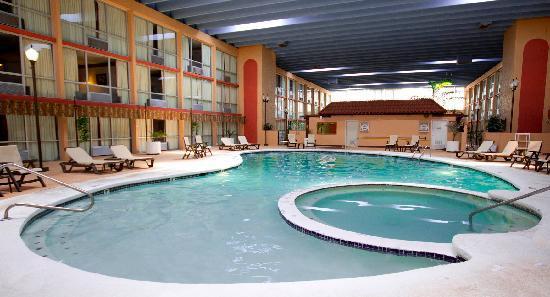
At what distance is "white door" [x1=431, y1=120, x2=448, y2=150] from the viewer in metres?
20.5

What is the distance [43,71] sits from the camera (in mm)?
12281

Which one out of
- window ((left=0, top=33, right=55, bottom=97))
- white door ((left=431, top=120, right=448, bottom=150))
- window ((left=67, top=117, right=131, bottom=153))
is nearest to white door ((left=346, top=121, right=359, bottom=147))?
white door ((left=431, top=120, right=448, bottom=150))

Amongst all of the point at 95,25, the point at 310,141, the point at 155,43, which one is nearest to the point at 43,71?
the point at 95,25

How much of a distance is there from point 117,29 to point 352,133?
51.6 ft

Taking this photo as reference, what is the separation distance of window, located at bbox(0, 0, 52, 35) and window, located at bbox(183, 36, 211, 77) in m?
7.84

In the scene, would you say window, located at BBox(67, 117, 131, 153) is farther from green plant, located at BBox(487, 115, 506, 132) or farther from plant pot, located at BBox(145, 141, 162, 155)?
green plant, located at BBox(487, 115, 506, 132)

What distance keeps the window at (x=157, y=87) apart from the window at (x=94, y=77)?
0.84 metres

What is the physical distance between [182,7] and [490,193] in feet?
49.4

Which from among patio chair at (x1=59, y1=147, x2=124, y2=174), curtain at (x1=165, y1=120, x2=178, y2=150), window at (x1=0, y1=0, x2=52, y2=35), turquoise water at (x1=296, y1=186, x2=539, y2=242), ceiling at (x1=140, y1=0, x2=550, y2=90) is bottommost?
turquoise water at (x1=296, y1=186, x2=539, y2=242)

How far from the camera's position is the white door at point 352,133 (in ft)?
73.6

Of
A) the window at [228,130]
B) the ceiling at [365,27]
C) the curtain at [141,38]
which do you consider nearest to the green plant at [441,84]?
the ceiling at [365,27]

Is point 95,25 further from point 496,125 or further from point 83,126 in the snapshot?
point 496,125

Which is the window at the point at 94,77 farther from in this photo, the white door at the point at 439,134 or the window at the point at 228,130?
the white door at the point at 439,134

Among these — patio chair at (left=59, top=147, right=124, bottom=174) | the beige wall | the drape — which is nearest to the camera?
patio chair at (left=59, top=147, right=124, bottom=174)
